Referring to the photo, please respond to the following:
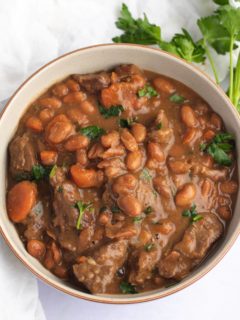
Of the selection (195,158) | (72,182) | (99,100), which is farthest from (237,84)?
(72,182)

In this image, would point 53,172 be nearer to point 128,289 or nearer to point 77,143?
point 77,143

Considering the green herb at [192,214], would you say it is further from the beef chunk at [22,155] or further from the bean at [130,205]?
the beef chunk at [22,155]

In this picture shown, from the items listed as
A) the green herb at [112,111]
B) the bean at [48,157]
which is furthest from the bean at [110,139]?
the bean at [48,157]

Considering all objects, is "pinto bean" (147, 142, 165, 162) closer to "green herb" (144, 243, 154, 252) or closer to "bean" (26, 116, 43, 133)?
"green herb" (144, 243, 154, 252)

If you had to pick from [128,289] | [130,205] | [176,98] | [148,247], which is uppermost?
[176,98]

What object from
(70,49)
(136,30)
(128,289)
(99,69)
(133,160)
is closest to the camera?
(133,160)

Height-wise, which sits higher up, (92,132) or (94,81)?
(94,81)

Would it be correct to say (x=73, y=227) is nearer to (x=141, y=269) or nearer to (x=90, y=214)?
(x=90, y=214)

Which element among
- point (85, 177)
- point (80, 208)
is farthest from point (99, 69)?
point (80, 208)
